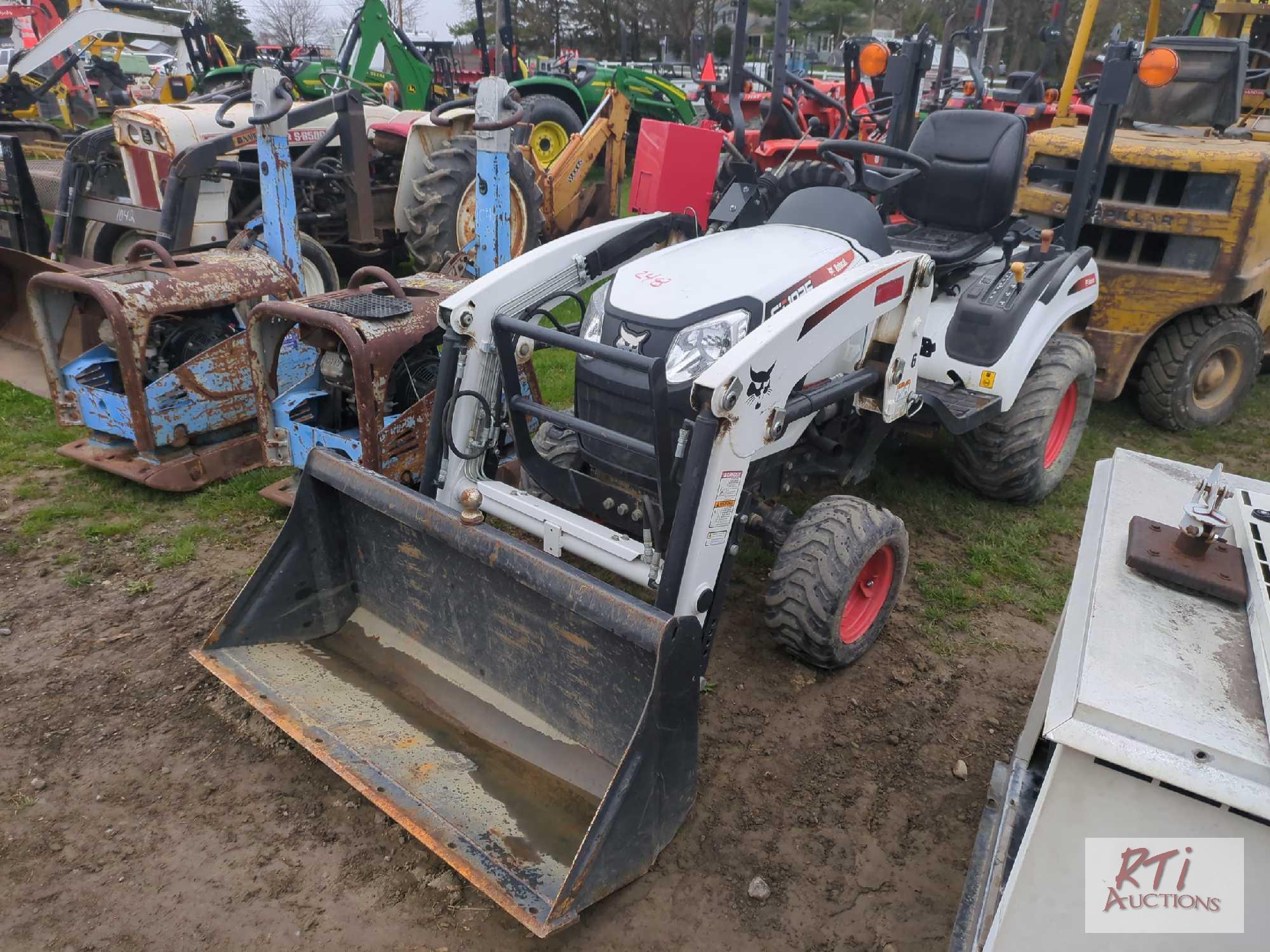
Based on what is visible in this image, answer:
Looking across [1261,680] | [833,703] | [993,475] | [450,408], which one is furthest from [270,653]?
[993,475]

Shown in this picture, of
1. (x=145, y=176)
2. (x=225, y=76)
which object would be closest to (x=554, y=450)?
(x=145, y=176)

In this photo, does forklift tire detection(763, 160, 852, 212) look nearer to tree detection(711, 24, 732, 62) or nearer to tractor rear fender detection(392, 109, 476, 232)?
tractor rear fender detection(392, 109, 476, 232)

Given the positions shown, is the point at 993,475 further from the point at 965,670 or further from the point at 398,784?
the point at 398,784

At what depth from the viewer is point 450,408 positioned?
3154 mm

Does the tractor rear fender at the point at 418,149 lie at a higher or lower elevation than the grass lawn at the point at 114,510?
higher

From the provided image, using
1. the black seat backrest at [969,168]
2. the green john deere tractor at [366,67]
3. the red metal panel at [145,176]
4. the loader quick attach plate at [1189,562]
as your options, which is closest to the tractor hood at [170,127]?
the red metal panel at [145,176]

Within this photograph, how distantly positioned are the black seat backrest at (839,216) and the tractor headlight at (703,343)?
35.4 inches

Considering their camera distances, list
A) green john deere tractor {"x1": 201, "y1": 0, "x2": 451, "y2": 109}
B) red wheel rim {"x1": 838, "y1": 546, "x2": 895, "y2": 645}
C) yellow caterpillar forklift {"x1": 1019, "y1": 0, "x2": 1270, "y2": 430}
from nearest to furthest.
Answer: red wheel rim {"x1": 838, "y1": 546, "x2": 895, "y2": 645} < yellow caterpillar forklift {"x1": 1019, "y1": 0, "x2": 1270, "y2": 430} < green john deere tractor {"x1": 201, "y1": 0, "x2": 451, "y2": 109}

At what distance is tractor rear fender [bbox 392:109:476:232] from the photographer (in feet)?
22.9

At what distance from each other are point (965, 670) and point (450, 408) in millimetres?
2114

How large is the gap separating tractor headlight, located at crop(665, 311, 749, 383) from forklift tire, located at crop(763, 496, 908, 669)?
684 mm

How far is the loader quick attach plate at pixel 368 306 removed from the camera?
3801 millimetres

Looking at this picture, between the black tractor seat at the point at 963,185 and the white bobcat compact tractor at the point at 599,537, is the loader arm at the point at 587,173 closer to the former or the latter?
the black tractor seat at the point at 963,185

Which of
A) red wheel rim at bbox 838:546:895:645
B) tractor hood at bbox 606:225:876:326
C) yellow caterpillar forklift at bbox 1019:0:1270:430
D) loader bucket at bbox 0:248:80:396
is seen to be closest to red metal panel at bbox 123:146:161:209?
loader bucket at bbox 0:248:80:396
